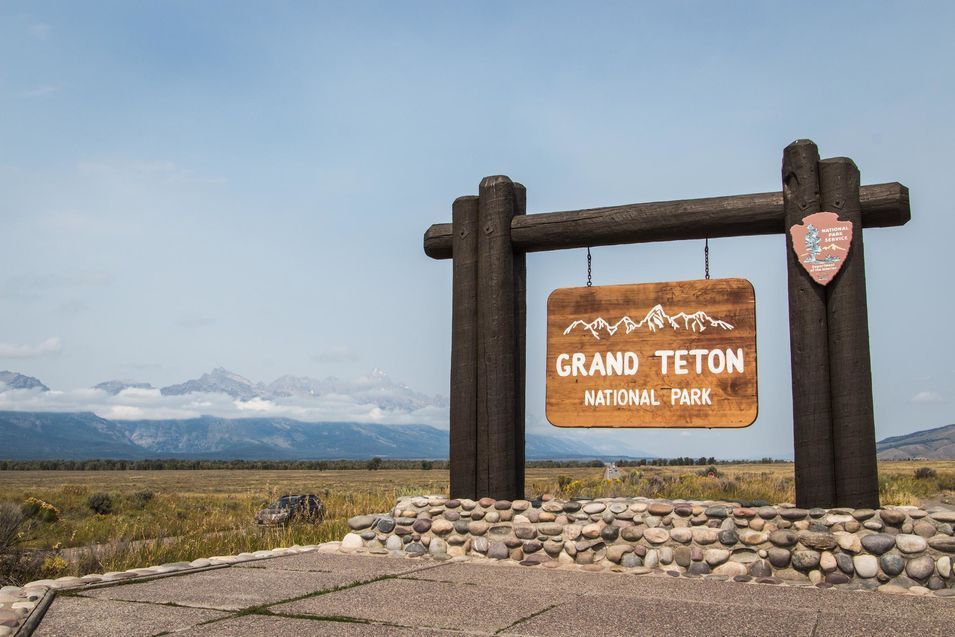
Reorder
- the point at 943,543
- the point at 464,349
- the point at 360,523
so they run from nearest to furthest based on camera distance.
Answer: the point at 943,543, the point at 360,523, the point at 464,349

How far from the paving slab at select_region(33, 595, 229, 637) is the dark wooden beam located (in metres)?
5.35

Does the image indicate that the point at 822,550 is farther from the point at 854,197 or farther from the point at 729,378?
the point at 854,197

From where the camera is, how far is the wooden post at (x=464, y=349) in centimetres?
941

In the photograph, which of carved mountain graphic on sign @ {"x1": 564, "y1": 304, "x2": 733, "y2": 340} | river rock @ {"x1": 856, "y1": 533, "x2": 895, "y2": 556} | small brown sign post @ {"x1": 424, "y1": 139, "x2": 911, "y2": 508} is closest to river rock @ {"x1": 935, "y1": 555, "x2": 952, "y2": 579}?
A: river rock @ {"x1": 856, "y1": 533, "x2": 895, "y2": 556}

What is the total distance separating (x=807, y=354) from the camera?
26.9 ft

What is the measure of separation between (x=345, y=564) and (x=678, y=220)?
4.92m

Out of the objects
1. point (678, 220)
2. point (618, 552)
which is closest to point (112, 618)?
point (618, 552)

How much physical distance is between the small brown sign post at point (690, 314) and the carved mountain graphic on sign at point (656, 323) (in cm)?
3

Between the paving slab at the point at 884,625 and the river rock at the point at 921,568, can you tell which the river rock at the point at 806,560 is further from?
the paving slab at the point at 884,625

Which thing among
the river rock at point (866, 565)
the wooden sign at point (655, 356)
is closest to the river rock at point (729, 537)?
the river rock at point (866, 565)

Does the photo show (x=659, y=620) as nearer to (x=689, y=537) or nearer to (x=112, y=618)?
(x=689, y=537)

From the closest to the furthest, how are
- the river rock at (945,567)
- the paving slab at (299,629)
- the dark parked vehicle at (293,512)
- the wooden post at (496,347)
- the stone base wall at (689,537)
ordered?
1. the paving slab at (299,629)
2. the river rock at (945,567)
3. the stone base wall at (689,537)
4. the wooden post at (496,347)
5. the dark parked vehicle at (293,512)

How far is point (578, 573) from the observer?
8016 millimetres

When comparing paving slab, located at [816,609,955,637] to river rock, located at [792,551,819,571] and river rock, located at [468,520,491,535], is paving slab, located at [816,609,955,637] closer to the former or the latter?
river rock, located at [792,551,819,571]
